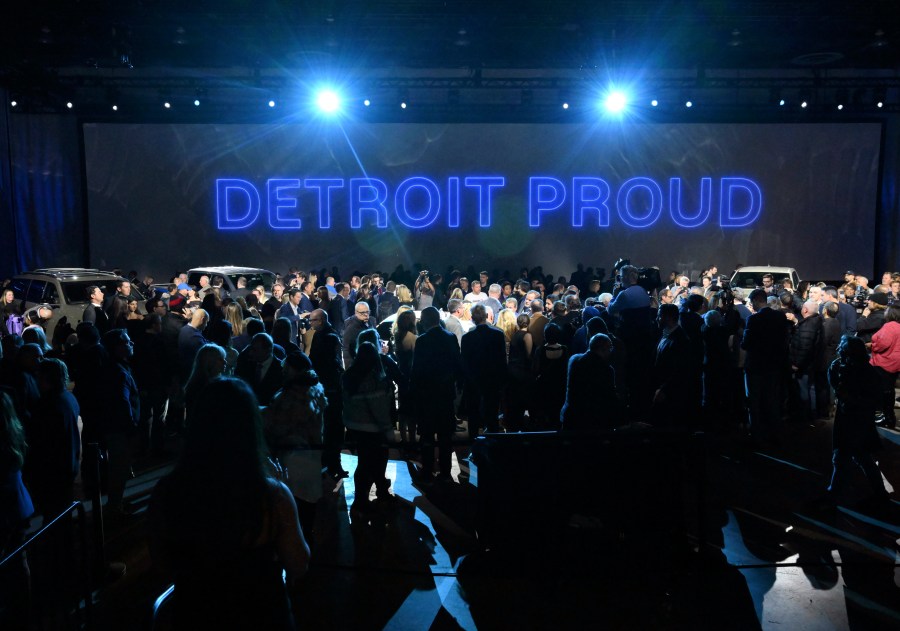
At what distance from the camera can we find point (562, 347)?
7.37 metres

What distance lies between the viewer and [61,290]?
13.4 metres

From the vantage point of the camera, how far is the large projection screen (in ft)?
66.1

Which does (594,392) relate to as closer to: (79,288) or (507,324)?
(507,324)

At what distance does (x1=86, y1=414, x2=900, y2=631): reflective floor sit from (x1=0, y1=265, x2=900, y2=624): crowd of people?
0.43 meters

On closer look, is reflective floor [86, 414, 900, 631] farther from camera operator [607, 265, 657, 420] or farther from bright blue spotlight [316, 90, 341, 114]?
bright blue spotlight [316, 90, 341, 114]

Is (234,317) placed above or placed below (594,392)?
above

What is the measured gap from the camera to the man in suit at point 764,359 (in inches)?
323

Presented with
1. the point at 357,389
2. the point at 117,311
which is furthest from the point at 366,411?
the point at 117,311

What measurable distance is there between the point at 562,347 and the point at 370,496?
→ 2380mm

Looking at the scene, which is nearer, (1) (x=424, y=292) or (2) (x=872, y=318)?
(2) (x=872, y=318)

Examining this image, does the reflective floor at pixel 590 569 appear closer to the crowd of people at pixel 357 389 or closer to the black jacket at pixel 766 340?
the crowd of people at pixel 357 389

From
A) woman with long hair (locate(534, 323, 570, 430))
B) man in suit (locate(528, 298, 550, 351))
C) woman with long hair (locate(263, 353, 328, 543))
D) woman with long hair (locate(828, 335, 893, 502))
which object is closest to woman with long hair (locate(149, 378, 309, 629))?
woman with long hair (locate(263, 353, 328, 543))

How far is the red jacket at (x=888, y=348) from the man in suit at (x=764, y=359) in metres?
1.57

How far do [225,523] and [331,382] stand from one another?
486cm
